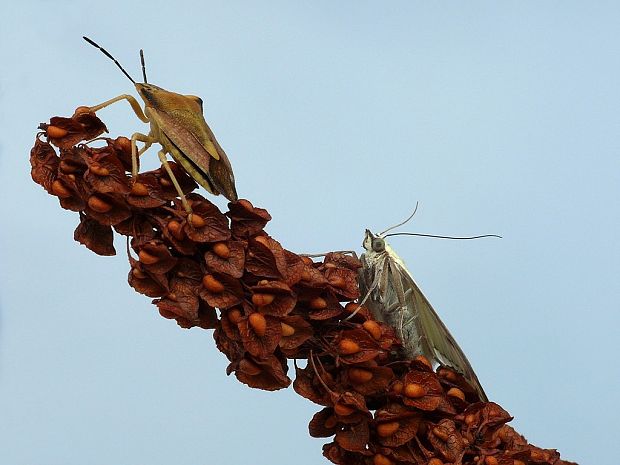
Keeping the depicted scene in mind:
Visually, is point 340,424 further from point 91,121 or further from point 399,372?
point 91,121

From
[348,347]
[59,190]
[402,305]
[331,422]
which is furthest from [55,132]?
[402,305]

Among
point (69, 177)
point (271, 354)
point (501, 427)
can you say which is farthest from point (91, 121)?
point (501, 427)

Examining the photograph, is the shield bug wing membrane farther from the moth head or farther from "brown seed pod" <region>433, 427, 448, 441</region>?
"brown seed pod" <region>433, 427, 448, 441</region>

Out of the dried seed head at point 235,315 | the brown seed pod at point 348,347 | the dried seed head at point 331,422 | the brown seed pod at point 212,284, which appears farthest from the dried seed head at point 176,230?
the dried seed head at point 331,422

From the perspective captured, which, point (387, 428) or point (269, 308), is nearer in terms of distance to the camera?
point (269, 308)

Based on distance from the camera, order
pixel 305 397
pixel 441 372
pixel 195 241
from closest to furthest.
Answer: pixel 195 241 → pixel 305 397 → pixel 441 372

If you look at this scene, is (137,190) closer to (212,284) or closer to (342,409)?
(212,284)

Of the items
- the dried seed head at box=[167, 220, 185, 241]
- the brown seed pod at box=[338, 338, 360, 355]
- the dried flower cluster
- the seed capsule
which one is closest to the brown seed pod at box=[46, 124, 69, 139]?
the dried flower cluster
